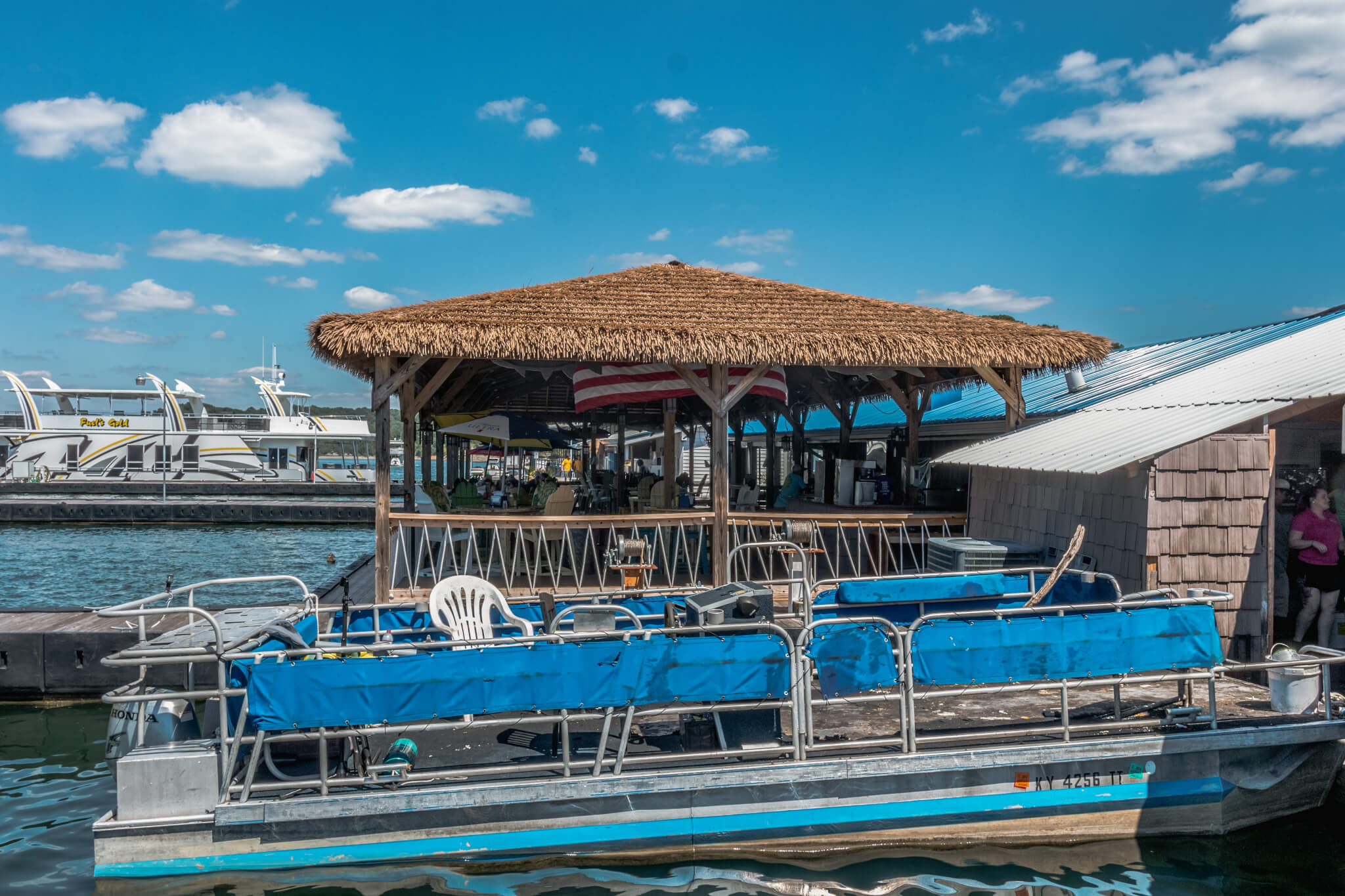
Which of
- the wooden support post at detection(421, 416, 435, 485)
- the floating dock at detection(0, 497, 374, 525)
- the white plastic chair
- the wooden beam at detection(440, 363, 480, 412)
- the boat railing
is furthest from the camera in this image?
the floating dock at detection(0, 497, 374, 525)

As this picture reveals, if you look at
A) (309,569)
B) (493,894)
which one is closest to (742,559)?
(493,894)

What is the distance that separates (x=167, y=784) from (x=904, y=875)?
440cm

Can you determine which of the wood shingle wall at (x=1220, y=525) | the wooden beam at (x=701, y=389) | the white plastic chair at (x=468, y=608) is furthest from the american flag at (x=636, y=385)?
the wood shingle wall at (x=1220, y=525)

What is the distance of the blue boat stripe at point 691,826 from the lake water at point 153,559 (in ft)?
32.1

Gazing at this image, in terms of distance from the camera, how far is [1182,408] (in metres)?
8.73

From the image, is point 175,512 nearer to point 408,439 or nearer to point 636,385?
point 408,439

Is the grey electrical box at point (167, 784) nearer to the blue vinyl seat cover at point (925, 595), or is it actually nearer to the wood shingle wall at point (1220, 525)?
the blue vinyl seat cover at point (925, 595)

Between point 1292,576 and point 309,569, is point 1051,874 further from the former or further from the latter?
point 309,569

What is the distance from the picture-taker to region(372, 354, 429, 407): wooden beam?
9.34 metres

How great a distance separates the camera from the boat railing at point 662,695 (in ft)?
16.5

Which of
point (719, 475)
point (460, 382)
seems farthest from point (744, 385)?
point (460, 382)

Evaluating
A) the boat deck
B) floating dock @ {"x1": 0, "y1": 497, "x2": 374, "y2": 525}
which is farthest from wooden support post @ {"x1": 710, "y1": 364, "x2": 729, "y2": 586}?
floating dock @ {"x1": 0, "y1": 497, "x2": 374, "y2": 525}

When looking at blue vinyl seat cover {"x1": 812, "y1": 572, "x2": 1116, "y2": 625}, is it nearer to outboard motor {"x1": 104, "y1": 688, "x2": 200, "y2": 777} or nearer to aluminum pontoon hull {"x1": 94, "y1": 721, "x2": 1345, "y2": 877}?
aluminum pontoon hull {"x1": 94, "y1": 721, "x2": 1345, "y2": 877}

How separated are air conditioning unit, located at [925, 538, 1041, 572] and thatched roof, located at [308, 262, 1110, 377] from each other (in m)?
2.11
